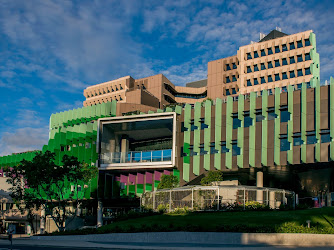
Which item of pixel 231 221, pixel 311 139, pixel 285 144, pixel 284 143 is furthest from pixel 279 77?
pixel 231 221

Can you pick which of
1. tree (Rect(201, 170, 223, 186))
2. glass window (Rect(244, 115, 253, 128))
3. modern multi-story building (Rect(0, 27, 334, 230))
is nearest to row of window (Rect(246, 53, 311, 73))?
modern multi-story building (Rect(0, 27, 334, 230))

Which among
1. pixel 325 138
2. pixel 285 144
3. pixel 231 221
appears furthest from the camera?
pixel 285 144

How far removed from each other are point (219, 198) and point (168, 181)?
15.7 meters

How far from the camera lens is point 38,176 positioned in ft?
166

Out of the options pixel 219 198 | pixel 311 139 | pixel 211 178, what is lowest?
pixel 219 198

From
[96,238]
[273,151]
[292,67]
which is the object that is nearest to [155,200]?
[96,238]

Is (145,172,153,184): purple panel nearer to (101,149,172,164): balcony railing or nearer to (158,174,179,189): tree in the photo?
(101,149,172,164): balcony railing

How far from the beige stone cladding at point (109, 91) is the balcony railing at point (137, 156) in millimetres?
77837

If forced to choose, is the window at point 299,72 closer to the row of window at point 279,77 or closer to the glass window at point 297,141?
the row of window at point 279,77

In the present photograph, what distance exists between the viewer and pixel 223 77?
395ft

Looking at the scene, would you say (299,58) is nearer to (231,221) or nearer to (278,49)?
(278,49)

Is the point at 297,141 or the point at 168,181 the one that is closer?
the point at 297,141

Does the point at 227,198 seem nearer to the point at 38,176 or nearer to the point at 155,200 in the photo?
the point at 155,200

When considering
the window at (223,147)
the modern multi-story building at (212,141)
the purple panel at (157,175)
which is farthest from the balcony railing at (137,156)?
the window at (223,147)
